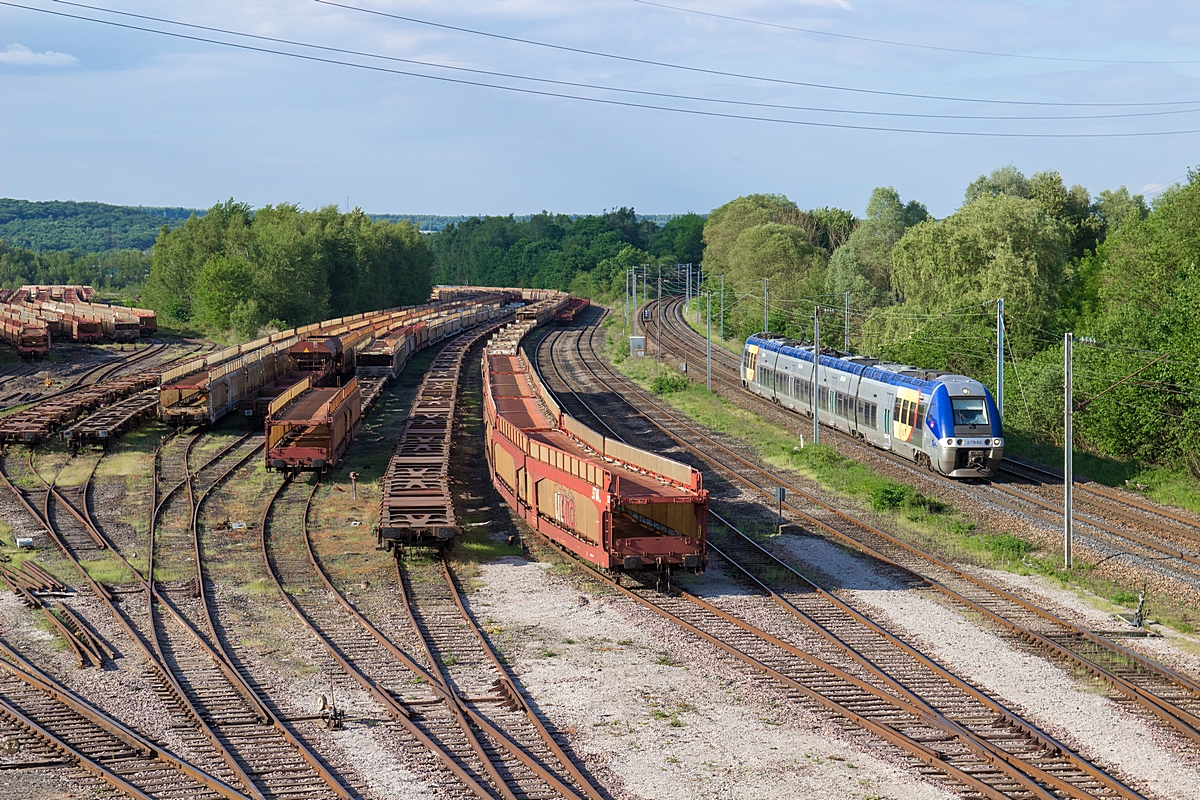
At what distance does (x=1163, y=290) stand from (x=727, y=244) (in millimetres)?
78631

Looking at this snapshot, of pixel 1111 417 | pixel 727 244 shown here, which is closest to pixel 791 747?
pixel 1111 417

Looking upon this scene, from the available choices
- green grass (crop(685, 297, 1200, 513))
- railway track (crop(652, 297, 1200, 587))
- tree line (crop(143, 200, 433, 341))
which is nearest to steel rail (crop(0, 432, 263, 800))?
railway track (crop(652, 297, 1200, 587))

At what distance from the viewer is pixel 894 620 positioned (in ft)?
68.7

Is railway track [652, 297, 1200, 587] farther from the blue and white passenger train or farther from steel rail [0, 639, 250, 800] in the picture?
steel rail [0, 639, 250, 800]

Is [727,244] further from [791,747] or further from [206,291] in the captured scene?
[791,747]

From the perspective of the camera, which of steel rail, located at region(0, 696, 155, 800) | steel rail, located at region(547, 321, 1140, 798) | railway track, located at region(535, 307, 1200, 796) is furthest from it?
railway track, located at region(535, 307, 1200, 796)

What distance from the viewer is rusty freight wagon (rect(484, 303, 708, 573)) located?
22.4m

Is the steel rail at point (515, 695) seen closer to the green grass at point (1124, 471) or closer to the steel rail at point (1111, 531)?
the steel rail at point (1111, 531)

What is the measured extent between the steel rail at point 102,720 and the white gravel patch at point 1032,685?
11395 mm

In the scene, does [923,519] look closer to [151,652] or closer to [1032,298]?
[151,652]

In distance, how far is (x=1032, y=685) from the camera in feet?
57.1

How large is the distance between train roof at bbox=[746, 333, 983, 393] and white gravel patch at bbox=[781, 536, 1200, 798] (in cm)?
1163

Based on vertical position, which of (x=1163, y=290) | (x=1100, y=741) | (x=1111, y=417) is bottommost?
(x=1100, y=741)

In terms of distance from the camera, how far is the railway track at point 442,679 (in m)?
14.1
